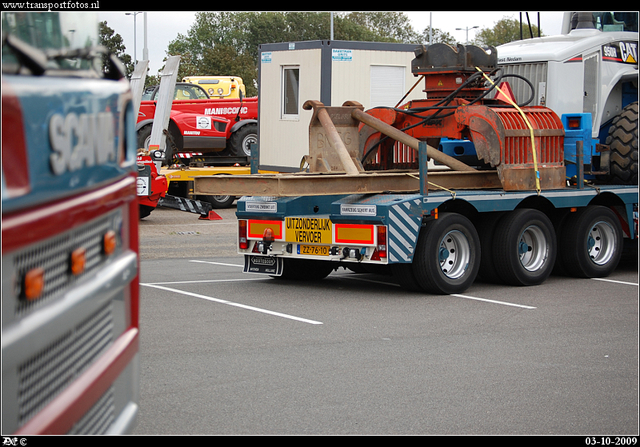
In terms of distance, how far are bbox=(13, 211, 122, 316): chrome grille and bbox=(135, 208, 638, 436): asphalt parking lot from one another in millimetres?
2465

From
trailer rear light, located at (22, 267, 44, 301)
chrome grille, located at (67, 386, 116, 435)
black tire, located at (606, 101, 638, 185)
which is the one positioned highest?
black tire, located at (606, 101, 638, 185)

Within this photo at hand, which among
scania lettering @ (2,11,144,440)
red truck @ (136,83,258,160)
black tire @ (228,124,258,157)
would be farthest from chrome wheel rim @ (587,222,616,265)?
black tire @ (228,124,258,157)

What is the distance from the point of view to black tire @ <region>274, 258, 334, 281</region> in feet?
36.7

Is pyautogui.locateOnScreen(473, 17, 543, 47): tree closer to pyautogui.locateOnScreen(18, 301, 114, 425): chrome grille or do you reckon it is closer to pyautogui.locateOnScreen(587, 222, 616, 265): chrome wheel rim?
pyautogui.locateOnScreen(587, 222, 616, 265): chrome wheel rim

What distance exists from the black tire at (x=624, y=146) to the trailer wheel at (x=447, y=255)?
354cm

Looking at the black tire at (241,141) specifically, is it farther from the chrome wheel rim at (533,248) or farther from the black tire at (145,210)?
the chrome wheel rim at (533,248)

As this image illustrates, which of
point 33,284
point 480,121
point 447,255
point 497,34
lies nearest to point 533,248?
point 447,255

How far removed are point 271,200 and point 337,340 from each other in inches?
130

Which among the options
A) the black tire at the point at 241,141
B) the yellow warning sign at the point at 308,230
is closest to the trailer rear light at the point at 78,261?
the yellow warning sign at the point at 308,230

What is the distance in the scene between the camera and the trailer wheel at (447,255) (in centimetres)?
985

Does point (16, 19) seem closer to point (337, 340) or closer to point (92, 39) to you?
point (92, 39)

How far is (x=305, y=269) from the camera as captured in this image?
11.3 m

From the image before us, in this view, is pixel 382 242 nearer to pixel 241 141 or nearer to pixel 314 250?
pixel 314 250

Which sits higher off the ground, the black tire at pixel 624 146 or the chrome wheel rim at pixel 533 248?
the black tire at pixel 624 146
